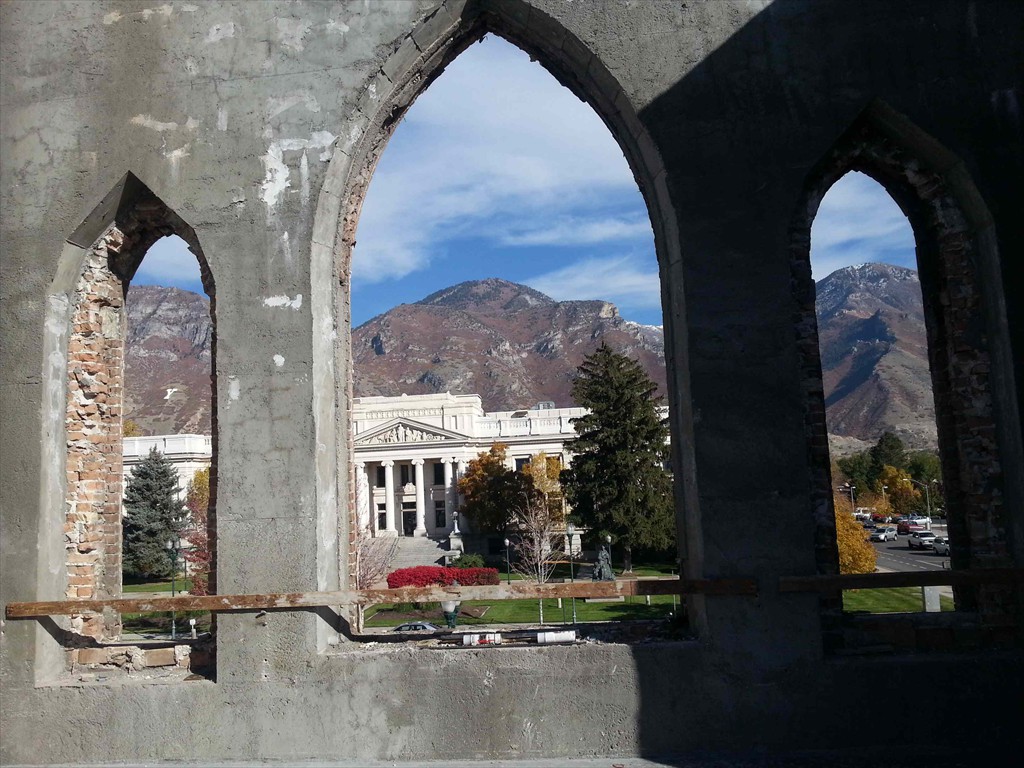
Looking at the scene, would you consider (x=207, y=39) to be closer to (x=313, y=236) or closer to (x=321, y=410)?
(x=313, y=236)

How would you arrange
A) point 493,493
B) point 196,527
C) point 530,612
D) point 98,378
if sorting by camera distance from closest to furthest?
point 98,378 < point 530,612 < point 196,527 < point 493,493

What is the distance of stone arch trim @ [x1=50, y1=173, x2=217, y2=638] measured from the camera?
20.7 ft

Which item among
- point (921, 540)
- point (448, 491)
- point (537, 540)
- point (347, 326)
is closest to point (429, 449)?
point (448, 491)

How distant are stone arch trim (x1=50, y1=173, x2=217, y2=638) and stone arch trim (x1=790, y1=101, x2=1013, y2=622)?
14.7 ft

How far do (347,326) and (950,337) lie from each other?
15.2 ft

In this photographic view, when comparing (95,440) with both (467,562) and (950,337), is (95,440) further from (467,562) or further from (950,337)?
(467,562)

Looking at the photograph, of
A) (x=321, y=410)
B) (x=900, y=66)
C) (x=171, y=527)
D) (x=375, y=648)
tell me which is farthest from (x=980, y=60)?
(x=171, y=527)

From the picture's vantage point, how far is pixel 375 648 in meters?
5.76

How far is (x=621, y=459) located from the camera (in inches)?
1486

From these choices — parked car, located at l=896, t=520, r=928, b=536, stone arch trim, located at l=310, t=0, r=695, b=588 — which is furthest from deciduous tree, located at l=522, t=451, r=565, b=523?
stone arch trim, located at l=310, t=0, r=695, b=588

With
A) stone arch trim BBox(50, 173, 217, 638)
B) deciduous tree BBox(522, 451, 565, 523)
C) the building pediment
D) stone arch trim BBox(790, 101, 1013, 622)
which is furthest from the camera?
the building pediment

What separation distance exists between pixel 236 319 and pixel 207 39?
224 cm

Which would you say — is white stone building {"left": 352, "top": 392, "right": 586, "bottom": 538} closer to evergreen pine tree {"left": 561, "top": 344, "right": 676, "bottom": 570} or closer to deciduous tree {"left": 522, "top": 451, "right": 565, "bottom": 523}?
deciduous tree {"left": 522, "top": 451, "right": 565, "bottom": 523}

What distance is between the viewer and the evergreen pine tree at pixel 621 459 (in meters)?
37.6
